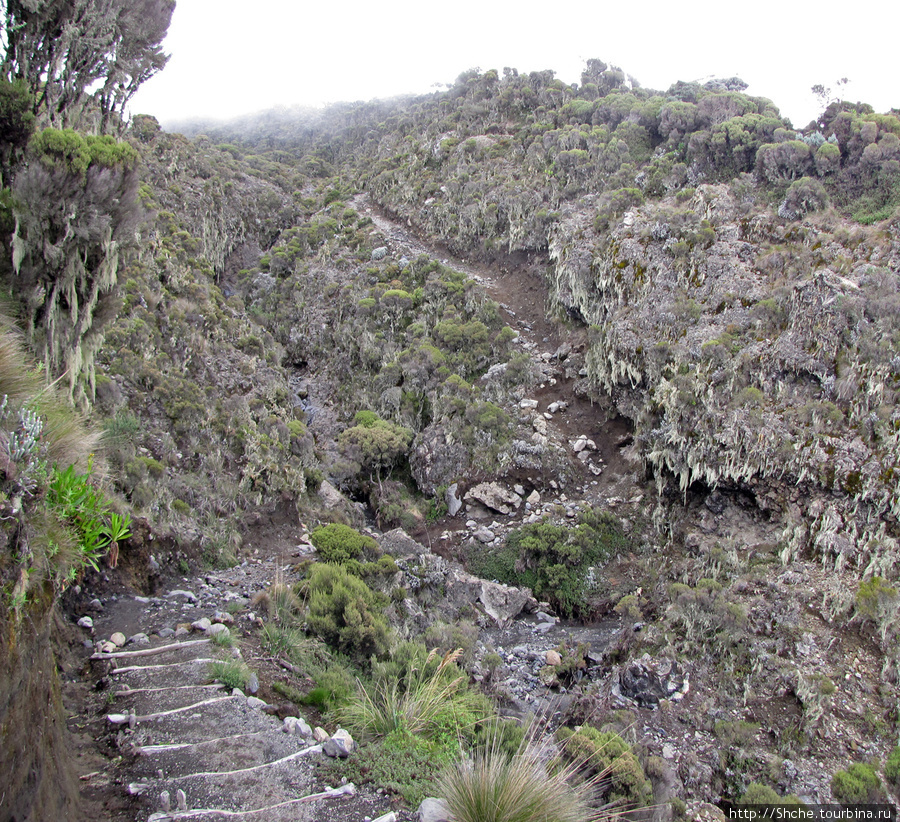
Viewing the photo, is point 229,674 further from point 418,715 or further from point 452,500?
point 452,500

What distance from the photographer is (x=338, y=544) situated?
35.1ft

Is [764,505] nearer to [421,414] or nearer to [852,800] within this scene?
[852,800]

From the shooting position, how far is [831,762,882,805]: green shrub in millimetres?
6934

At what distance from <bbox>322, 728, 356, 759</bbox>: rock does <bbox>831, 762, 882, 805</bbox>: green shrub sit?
662cm

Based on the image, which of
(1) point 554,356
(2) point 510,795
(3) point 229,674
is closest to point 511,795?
(2) point 510,795

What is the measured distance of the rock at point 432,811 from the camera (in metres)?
3.72

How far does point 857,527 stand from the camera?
11.0 m

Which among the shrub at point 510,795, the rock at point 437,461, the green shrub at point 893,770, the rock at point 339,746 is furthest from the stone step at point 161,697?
the rock at point 437,461

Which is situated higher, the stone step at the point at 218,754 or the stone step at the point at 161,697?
the stone step at the point at 218,754

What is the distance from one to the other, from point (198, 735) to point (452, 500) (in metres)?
12.1

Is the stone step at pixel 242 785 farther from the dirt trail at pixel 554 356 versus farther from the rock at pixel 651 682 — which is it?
the dirt trail at pixel 554 356

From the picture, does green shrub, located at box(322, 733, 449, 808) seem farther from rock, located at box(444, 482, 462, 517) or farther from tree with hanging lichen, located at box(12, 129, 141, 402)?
rock, located at box(444, 482, 462, 517)

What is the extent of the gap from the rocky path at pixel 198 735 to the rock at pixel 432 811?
10.3 inches

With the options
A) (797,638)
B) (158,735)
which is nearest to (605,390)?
(797,638)
